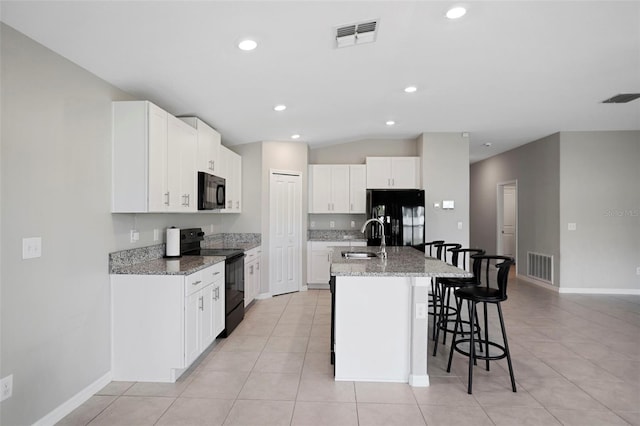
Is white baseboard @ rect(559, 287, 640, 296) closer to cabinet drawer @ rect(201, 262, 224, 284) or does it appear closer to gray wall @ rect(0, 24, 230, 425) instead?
cabinet drawer @ rect(201, 262, 224, 284)

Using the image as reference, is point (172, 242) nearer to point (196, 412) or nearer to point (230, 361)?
point (230, 361)

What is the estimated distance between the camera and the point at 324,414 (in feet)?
7.76

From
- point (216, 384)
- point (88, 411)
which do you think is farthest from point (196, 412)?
point (88, 411)

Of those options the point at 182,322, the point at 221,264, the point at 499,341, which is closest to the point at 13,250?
the point at 182,322

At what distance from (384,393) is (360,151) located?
4.71m

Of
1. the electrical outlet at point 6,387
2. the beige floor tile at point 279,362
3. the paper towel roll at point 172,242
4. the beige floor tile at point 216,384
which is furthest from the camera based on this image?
the paper towel roll at point 172,242

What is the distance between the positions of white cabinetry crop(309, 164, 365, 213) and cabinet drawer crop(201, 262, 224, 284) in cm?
295

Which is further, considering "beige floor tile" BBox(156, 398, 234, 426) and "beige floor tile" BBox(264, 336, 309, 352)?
"beige floor tile" BBox(264, 336, 309, 352)

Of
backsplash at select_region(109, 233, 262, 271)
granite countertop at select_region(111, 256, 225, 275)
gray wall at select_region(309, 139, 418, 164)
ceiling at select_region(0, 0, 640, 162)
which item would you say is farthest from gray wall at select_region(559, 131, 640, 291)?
granite countertop at select_region(111, 256, 225, 275)

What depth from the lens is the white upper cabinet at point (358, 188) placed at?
6.27 metres

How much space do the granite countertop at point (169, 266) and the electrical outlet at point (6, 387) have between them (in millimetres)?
981

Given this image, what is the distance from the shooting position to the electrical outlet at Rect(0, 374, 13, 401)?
1914 millimetres

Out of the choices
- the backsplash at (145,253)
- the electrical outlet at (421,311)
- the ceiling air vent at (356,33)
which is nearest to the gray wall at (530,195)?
the electrical outlet at (421,311)

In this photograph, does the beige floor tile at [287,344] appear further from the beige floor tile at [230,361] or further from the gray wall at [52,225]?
the gray wall at [52,225]
